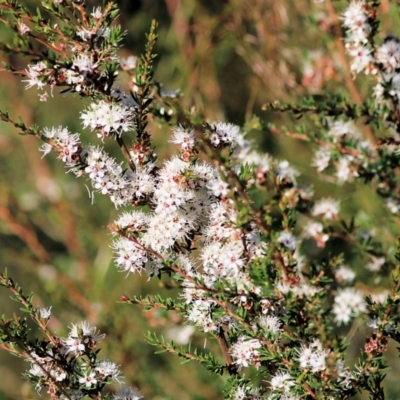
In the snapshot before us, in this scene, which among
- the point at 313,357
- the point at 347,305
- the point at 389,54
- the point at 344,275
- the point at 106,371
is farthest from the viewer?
the point at 344,275

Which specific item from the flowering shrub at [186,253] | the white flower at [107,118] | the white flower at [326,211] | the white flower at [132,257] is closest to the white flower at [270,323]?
the flowering shrub at [186,253]

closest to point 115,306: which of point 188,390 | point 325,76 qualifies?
point 188,390

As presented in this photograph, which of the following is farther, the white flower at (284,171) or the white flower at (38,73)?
the white flower at (284,171)

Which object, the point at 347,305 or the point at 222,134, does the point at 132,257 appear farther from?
the point at 347,305

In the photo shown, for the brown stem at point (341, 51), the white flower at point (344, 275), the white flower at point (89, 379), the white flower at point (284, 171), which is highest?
the brown stem at point (341, 51)

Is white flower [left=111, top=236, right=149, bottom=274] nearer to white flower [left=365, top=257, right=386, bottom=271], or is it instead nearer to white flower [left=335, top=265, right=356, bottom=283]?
white flower [left=335, top=265, right=356, bottom=283]

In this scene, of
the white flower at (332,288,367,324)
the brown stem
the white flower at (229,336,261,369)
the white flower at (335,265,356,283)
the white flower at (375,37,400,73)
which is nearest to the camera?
the white flower at (229,336,261,369)

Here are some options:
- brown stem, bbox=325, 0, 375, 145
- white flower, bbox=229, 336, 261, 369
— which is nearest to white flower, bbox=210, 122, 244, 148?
white flower, bbox=229, 336, 261, 369

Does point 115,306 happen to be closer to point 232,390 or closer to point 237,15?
point 237,15

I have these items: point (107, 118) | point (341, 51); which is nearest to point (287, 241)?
point (107, 118)

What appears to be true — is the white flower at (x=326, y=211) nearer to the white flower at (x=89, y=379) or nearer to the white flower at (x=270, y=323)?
the white flower at (x=270, y=323)

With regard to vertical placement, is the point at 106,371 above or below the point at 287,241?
below
